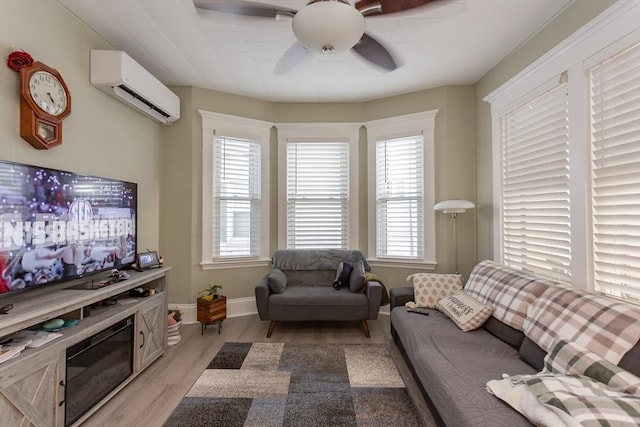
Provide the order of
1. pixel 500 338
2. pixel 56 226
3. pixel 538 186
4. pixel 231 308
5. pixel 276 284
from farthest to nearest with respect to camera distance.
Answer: pixel 231 308 → pixel 276 284 → pixel 538 186 → pixel 500 338 → pixel 56 226

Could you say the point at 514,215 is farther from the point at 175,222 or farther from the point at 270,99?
the point at 175,222

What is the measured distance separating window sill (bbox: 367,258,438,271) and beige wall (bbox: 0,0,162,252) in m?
2.83

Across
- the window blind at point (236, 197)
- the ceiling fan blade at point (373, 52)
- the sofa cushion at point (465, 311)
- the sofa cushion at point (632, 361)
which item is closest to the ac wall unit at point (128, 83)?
the window blind at point (236, 197)

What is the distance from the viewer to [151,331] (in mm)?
2574

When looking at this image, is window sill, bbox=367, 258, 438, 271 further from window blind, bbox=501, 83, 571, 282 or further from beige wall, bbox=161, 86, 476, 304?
window blind, bbox=501, 83, 571, 282

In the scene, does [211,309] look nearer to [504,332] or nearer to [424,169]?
[504,332]

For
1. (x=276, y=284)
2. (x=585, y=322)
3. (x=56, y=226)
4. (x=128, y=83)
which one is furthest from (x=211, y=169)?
(x=585, y=322)

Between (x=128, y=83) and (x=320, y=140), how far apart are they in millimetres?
2302

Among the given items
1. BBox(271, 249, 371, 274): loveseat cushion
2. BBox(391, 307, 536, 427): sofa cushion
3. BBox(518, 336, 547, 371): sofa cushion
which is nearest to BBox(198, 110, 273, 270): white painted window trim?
BBox(271, 249, 371, 274): loveseat cushion

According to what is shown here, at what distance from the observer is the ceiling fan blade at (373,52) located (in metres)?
1.96

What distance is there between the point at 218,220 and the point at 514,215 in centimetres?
334

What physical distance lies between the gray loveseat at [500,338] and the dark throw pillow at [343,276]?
1.02 meters

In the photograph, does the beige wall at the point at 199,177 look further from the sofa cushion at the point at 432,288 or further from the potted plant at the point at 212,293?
the sofa cushion at the point at 432,288

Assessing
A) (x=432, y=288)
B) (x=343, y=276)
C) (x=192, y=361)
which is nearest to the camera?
(x=192, y=361)
